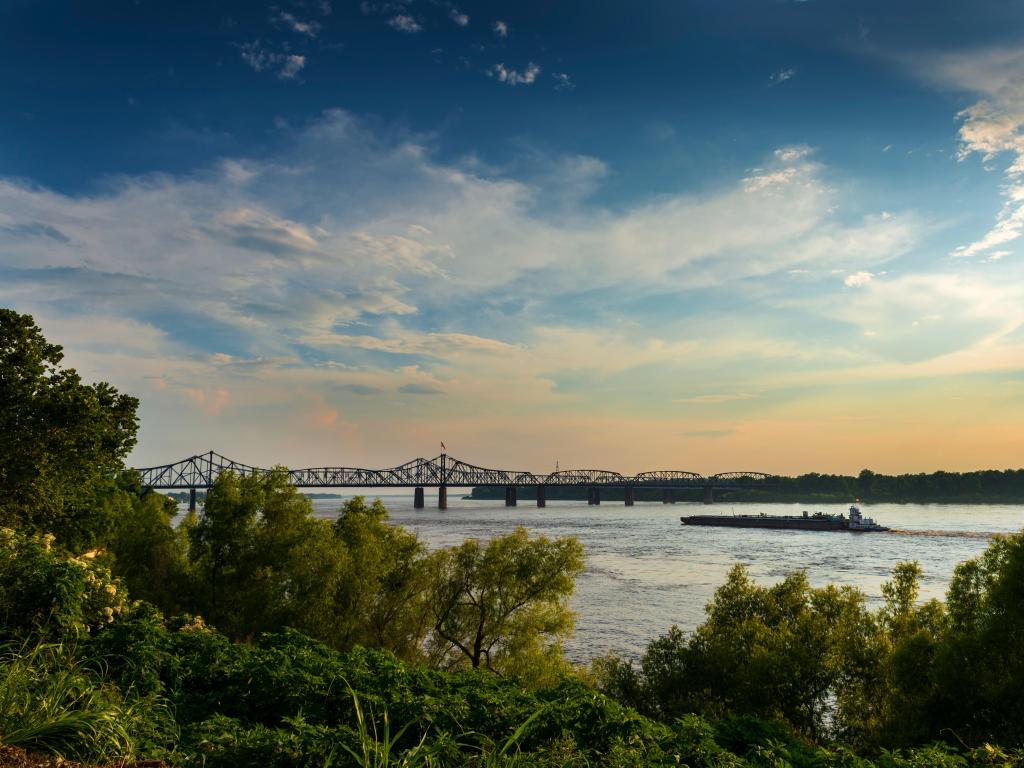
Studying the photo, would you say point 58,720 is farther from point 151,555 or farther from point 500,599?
point 151,555

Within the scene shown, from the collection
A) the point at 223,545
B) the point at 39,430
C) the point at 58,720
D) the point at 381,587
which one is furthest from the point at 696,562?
the point at 58,720

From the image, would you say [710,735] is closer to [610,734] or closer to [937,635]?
[610,734]

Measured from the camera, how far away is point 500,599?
34.7m

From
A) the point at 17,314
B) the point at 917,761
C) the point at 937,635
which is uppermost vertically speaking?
the point at 17,314

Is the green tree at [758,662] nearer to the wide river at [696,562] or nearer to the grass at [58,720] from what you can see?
the wide river at [696,562]

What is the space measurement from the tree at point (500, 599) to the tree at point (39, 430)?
58.3ft

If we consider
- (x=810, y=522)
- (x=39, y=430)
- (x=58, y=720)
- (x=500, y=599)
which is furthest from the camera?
(x=810, y=522)

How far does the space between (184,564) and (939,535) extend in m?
114

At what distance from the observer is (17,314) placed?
1033 inches

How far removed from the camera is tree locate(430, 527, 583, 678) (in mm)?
34000

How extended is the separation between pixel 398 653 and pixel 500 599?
5894 millimetres

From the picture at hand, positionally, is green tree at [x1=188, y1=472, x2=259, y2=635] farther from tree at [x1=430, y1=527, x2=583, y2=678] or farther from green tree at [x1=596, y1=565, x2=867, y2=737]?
green tree at [x1=596, y1=565, x2=867, y2=737]

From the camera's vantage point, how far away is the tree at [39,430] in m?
25.1

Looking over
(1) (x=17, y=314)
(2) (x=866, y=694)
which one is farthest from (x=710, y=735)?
(1) (x=17, y=314)
